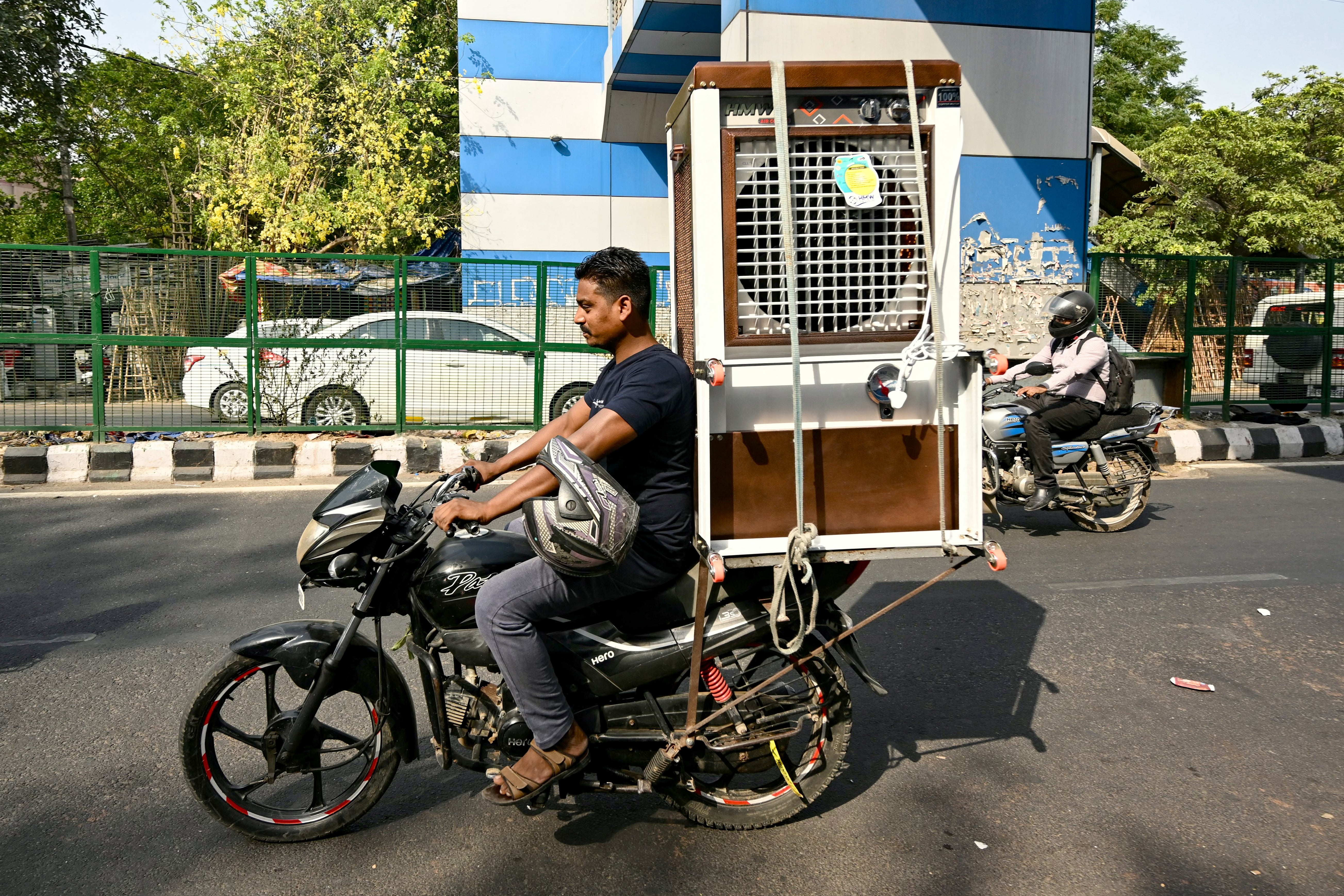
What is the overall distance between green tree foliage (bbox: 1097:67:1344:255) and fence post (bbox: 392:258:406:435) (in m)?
12.8

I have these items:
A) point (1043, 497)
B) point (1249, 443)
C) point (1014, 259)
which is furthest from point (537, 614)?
point (1249, 443)

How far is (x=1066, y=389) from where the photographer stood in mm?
7484

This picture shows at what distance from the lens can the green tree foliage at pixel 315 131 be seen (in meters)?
17.2

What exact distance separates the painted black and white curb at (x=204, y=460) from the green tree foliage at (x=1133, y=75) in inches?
1075

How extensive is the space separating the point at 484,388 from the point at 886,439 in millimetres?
8001

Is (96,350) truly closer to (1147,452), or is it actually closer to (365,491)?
(365,491)

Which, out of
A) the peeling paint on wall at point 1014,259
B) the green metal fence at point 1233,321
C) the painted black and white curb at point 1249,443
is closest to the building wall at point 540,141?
the peeling paint on wall at point 1014,259

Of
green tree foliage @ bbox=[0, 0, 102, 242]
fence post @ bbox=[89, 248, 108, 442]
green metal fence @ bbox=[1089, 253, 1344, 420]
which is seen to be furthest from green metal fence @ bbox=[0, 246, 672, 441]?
green tree foliage @ bbox=[0, 0, 102, 242]

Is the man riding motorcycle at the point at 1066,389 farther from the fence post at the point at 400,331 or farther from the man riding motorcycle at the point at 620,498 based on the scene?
the fence post at the point at 400,331

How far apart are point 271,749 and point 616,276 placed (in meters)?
1.80

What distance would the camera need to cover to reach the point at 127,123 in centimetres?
2558

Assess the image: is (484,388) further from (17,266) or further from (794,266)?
(794,266)

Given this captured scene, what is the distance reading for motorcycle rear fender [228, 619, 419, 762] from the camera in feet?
9.91

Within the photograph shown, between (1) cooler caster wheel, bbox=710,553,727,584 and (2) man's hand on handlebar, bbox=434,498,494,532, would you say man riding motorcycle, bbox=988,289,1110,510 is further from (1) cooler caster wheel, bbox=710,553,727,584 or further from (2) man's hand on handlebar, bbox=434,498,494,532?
(2) man's hand on handlebar, bbox=434,498,494,532
